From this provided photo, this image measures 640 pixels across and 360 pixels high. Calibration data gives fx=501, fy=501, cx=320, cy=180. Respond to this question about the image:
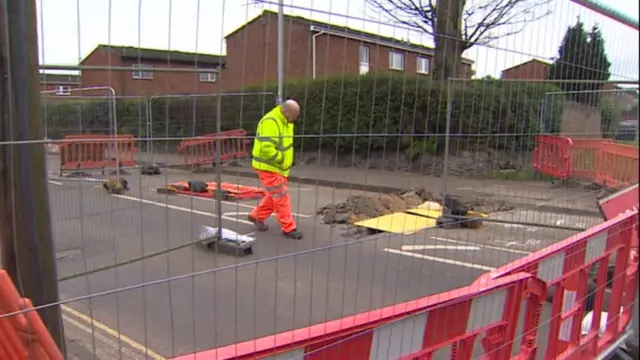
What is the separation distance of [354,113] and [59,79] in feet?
3.77

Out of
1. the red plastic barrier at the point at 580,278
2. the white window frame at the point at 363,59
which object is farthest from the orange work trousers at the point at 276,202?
the red plastic barrier at the point at 580,278

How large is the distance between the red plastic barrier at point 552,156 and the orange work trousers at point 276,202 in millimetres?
1816

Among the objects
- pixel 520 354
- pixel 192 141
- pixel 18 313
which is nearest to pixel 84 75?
pixel 192 141

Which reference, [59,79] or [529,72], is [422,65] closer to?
[529,72]

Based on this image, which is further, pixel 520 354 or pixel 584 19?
pixel 584 19

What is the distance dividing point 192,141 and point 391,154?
0.92 metres

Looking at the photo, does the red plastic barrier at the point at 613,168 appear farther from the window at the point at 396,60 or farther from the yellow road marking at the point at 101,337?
the yellow road marking at the point at 101,337

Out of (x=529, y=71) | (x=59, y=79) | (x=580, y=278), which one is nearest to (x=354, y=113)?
(x=59, y=79)

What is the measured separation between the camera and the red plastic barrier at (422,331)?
1.67 metres

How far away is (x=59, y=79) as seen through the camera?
1856 millimetres

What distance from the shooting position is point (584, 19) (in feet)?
11.5

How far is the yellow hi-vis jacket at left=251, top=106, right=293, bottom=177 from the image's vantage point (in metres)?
1.99

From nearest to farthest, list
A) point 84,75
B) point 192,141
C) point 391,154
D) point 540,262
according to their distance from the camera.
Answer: point 84,75 → point 192,141 → point 391,154 → point 540,262

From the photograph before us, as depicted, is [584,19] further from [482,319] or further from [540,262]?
[482,319]
